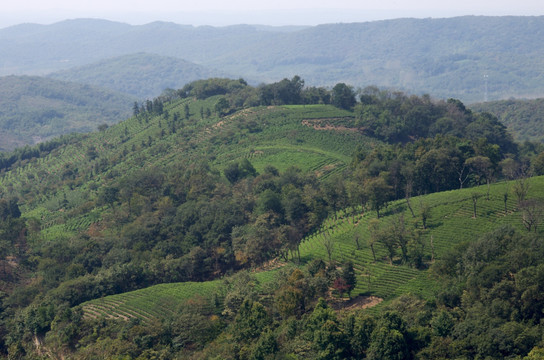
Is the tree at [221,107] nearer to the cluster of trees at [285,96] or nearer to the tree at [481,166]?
the cluster of trees at [285,96]

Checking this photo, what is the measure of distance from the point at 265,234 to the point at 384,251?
12.2 m

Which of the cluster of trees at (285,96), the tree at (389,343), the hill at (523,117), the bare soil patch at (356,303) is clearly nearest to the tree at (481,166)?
the bare soil patch at (356,303)

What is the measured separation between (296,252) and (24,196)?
2259 inches

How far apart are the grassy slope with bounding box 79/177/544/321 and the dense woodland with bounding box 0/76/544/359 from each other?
674 mm

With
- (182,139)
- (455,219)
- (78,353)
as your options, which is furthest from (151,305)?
(182,139)

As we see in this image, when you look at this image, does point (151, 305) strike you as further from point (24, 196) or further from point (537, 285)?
point (24, 196)

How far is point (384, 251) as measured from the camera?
151 ft

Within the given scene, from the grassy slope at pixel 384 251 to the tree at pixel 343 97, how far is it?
44836 millimetres

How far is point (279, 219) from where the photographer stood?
5631cm

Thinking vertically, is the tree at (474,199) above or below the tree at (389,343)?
above

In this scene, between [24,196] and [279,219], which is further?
[24,196]

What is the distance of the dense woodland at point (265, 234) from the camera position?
1265 inches

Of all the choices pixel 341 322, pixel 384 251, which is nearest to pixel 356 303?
pixel 341 322

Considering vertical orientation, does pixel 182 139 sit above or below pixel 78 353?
above
